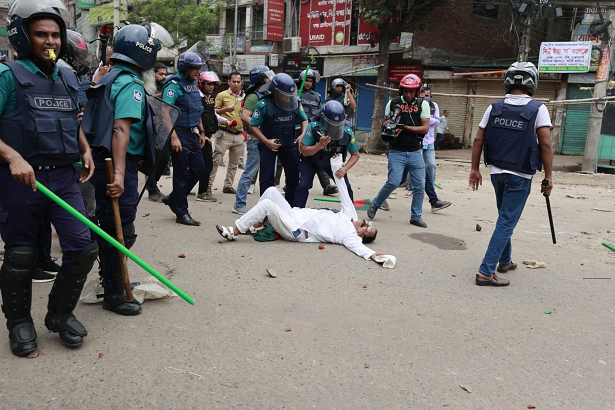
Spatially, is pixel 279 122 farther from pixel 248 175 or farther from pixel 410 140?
pixel 410 140

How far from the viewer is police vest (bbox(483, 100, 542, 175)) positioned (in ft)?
15.4

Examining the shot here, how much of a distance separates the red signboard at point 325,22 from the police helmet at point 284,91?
1808cm

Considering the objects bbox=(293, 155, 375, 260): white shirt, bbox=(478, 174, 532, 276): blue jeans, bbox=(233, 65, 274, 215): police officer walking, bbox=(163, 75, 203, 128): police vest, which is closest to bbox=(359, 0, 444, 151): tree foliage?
bbox=(233, 65, 274, 215): police officer walking

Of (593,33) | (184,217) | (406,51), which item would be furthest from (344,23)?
(184,217)

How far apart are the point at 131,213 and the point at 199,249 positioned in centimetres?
179

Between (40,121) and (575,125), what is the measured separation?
19.1 m

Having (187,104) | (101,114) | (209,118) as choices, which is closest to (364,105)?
(209,118)

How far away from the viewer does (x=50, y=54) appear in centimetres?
296

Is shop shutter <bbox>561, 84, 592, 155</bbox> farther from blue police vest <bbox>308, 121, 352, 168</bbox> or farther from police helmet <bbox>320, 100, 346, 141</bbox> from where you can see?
police helmet <bbox>320, 100, 346, 141</bbox>

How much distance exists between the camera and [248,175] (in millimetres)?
7777

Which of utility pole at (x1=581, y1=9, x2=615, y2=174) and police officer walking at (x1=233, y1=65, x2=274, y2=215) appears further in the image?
utility pole at (x1=581, y1=9, x2=615, y2=174)

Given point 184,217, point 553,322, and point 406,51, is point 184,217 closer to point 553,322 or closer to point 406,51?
point 553,322

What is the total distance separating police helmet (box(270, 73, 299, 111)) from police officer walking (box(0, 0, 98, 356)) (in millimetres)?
3520

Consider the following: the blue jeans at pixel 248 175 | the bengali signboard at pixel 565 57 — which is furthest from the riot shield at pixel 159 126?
A: the bengali signboard at pixel 565 57
